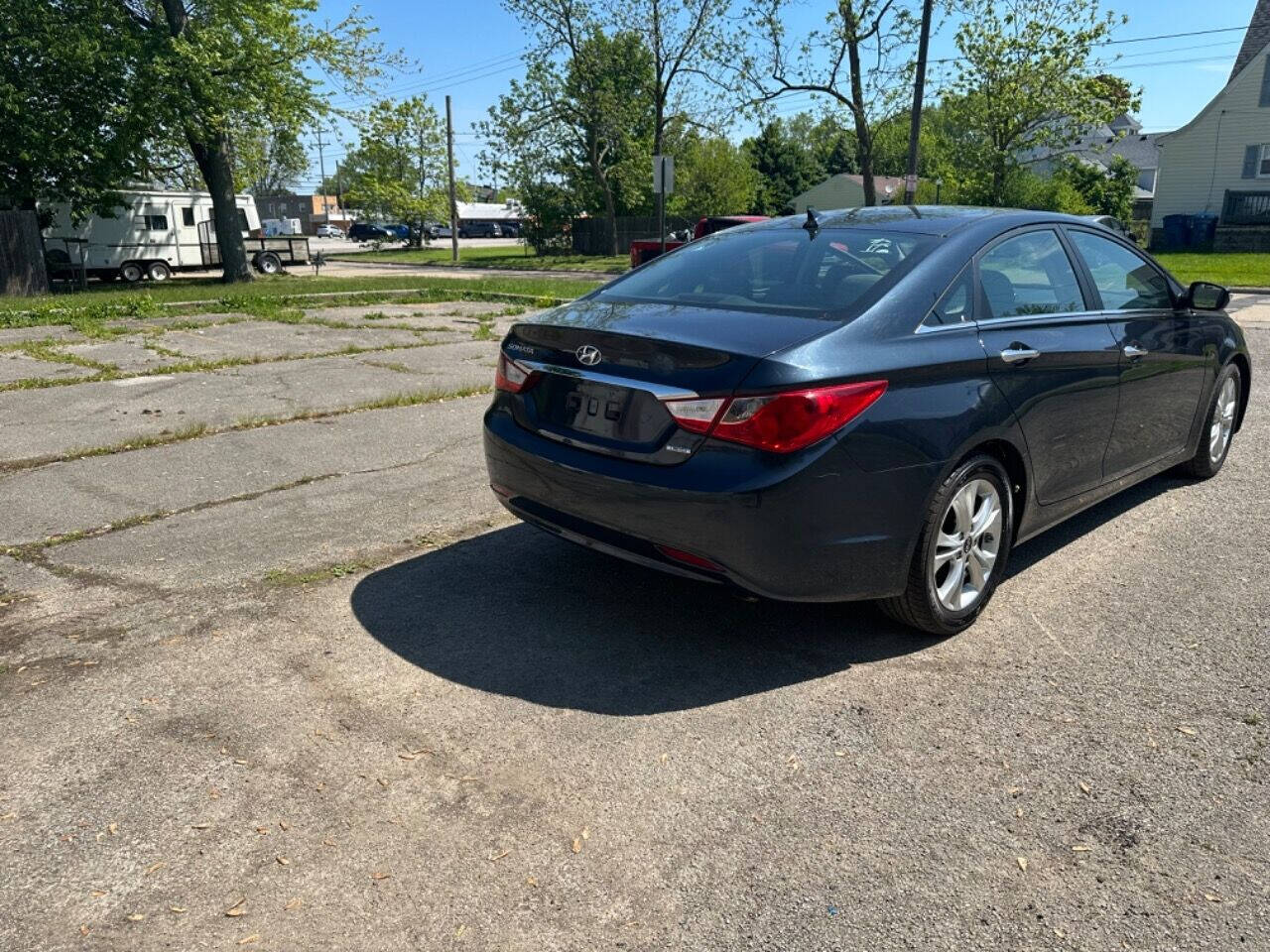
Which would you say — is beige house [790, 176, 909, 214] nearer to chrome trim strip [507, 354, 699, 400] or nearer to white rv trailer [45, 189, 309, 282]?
white rv trailer [45, 189, 309, 282]

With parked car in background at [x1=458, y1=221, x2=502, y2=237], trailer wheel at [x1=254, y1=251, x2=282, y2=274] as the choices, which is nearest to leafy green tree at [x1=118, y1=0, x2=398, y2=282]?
trailer wheel at [x1=254, y1=251, x2=282, y2=274]

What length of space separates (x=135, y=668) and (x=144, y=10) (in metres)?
24.8

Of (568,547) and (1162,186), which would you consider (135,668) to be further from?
(1162,186)

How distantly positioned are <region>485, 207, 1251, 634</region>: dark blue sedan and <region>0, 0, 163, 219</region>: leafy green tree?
20.8 meters

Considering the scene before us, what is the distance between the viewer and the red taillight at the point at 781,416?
3199 mm

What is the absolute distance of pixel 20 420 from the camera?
7.71 meters

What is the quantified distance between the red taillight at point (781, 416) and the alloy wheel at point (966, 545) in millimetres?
703

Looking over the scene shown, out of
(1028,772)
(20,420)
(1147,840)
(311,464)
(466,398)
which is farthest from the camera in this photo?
(466,398)

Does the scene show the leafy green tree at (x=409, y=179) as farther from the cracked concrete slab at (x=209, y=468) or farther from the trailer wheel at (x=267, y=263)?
the cracked concrete slab at (x=209, y=468)

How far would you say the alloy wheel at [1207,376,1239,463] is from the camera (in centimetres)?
588

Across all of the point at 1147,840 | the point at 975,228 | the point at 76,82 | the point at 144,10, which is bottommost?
the point at 1147,840

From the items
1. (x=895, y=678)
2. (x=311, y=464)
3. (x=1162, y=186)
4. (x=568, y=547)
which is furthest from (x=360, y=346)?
(x=1162, y=186)

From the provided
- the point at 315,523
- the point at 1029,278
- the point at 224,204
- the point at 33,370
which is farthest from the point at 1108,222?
the point at 224,204

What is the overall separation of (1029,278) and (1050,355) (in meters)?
0.41
